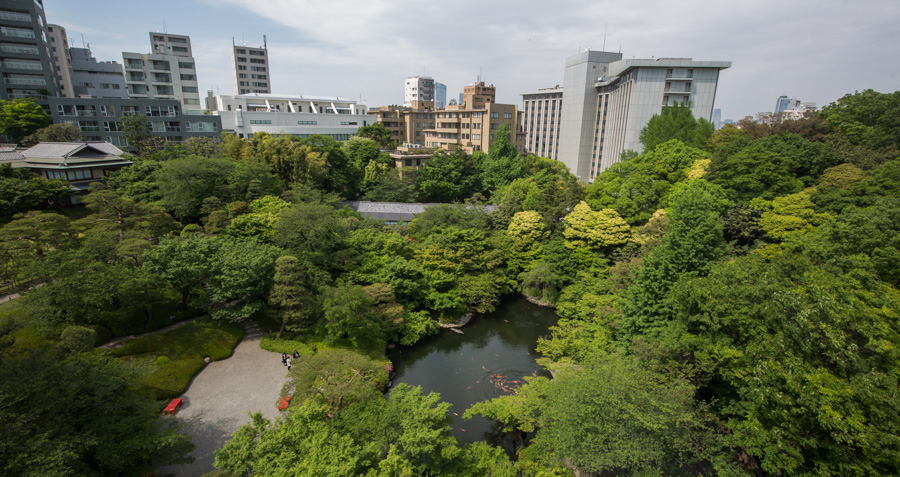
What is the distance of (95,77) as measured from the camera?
53312 millimetres

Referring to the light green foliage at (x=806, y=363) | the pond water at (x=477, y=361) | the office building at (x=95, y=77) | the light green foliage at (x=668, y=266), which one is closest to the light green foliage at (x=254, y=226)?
the pond water at (x=477, y=361)

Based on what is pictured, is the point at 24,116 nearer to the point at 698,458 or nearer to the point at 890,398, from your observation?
the point at 698,458

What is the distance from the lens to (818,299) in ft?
36.2

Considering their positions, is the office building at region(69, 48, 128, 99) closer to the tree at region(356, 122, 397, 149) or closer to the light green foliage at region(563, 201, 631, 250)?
the tree at region(356, 122, 397, 149)

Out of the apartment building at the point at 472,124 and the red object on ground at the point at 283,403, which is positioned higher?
the apartment building at the point at 472,124

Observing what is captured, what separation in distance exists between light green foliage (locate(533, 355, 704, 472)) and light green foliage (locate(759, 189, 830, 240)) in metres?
12.7

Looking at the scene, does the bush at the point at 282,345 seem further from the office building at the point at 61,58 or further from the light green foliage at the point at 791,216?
the office building at the point at 61,58

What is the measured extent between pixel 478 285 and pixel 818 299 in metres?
15.6

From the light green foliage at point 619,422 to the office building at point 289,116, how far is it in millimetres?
43947

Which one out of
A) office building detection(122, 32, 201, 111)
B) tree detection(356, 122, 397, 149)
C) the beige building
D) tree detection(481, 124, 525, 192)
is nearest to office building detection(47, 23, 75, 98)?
office building detection(122, 32, 201, 111)

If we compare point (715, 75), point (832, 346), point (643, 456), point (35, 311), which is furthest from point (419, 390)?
point (715, 75)

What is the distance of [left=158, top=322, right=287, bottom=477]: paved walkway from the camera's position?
13.3 metres

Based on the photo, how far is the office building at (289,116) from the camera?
1933 inches

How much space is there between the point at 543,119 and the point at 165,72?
57.2m
